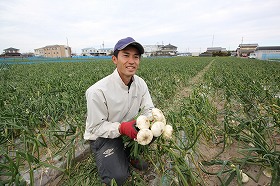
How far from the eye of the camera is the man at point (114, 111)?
5.37 feet

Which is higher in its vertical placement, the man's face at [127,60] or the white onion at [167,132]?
the man's face at [127,60]

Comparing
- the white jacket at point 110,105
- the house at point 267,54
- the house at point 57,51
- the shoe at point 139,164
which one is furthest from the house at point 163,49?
the shoe at point 139,164

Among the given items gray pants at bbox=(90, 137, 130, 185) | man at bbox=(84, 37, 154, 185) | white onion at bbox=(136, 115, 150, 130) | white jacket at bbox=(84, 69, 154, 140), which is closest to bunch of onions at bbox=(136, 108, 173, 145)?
white onion at bbox=(136, 115, 150, 130)

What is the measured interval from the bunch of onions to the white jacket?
30 centimetres

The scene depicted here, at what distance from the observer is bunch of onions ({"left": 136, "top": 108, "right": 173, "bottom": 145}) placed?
1.32 metres

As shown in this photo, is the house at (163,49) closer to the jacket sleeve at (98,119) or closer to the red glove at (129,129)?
the jacket sleeve at (98,119)

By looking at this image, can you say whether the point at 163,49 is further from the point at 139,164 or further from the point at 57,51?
the point at 139,164

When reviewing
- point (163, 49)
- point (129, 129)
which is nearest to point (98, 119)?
point (129, 129)

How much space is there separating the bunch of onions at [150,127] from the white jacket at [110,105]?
0.99 feet

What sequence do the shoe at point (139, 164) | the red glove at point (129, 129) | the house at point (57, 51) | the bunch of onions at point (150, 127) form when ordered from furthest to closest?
the house at point (57, 51)
the shoe at point (139, 164)
the red glove at point (129, 129)
the bunch of onions at point (150, 127)

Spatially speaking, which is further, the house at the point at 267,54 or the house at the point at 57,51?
the house at the point at 57,51

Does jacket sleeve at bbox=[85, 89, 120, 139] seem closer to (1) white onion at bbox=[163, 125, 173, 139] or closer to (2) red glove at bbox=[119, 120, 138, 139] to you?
(2) red glove at bbox=[119, 120, 138, 139]

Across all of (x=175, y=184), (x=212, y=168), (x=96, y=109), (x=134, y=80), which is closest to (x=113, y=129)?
(x=96, y=109)

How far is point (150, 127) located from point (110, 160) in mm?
606
